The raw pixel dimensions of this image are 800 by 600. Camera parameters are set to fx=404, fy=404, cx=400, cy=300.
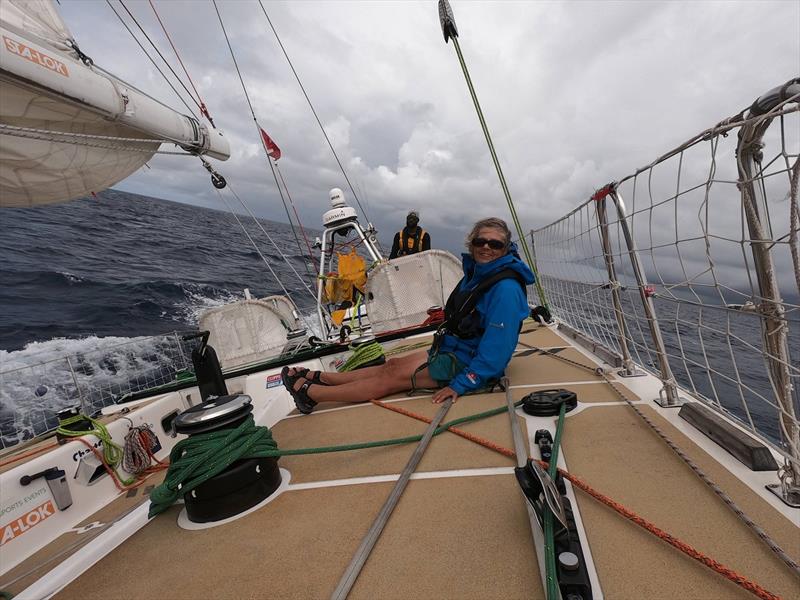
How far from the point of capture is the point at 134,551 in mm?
1487

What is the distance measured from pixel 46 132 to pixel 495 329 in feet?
10.7

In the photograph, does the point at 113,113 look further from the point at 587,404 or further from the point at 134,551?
the point at 587,404

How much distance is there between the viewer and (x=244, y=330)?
6039 mm

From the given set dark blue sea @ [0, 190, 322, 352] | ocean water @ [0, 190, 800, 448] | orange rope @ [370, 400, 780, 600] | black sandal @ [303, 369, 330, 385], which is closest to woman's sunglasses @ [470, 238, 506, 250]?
ocean water @ [0, 190, 800, 448]

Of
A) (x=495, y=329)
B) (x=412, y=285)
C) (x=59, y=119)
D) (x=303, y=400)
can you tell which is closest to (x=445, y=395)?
(x=495, y=329)

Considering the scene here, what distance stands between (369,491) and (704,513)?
114 centimetres

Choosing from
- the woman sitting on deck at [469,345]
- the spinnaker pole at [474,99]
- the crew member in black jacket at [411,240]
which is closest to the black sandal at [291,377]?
the woman sitting on deck at [469,345]

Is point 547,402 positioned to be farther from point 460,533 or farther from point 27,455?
Answer: point 27,455

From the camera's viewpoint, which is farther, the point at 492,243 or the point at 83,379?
the point at 83,379

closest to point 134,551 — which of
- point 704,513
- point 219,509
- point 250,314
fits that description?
point 219,509

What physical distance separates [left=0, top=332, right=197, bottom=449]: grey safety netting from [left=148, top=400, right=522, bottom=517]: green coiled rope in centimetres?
333

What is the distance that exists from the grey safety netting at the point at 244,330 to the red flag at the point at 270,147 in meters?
2.40

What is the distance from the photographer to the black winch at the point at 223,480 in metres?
1.58

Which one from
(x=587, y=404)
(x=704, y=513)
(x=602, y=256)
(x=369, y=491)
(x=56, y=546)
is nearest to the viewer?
(x=704, y=513)
